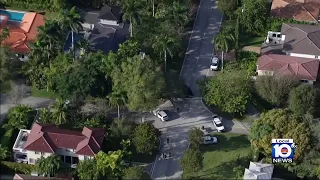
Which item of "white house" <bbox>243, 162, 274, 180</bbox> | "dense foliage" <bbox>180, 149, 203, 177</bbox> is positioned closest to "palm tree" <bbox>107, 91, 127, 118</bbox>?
"dense foliage" <bbox>180, 149, 203, 177</bbox>

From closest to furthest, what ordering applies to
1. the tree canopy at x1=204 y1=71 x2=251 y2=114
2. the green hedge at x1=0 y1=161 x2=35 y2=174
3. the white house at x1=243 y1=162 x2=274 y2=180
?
the white house at x1=243 y1=162 x2=274 y2=180 → the green hedge at x1=0 y1=161 x2=35 y2=174 → the tree canopy at x1=204 y1=71 x2=251 y2=114

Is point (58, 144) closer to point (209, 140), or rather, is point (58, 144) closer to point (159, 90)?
point (159, 90)

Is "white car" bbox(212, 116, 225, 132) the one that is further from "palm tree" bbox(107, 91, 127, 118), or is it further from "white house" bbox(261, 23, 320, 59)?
"white house" bbox(261, 23, 320, 59)

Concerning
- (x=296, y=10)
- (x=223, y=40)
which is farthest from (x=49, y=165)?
(x=296, y=10)

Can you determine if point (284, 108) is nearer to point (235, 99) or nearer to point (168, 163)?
point (235, 99)

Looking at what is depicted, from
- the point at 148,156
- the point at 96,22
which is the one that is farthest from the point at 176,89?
the point at 96,22

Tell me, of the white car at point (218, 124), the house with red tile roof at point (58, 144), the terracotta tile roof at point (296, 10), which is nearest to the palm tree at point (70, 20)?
the house with red tile roof at point (58, 144)
